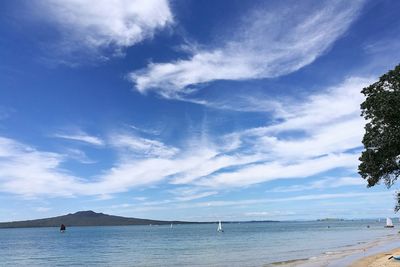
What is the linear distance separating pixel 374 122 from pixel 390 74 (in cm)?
364

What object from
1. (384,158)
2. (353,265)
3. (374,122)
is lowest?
(353,265)

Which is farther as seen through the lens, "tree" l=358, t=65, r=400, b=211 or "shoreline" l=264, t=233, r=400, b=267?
"shoreline" l=264, t=233, r=400, b=267

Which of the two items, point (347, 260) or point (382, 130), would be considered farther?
point (347, 260)

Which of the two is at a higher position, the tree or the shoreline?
the tree

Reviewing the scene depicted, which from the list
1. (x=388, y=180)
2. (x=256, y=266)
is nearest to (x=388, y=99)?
(x=388, y=180)

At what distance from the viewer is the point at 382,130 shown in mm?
31672

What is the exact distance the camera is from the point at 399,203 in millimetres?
35938

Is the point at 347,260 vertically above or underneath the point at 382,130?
underneath

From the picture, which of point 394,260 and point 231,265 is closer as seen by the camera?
point 394,260

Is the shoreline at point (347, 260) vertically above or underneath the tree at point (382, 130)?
underneath

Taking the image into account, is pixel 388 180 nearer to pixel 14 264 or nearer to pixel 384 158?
pixel 384 158

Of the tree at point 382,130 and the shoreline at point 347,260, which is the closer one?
the tree at point 382,130

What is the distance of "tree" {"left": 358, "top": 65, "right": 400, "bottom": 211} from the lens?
29719mm

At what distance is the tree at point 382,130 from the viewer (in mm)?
29719
